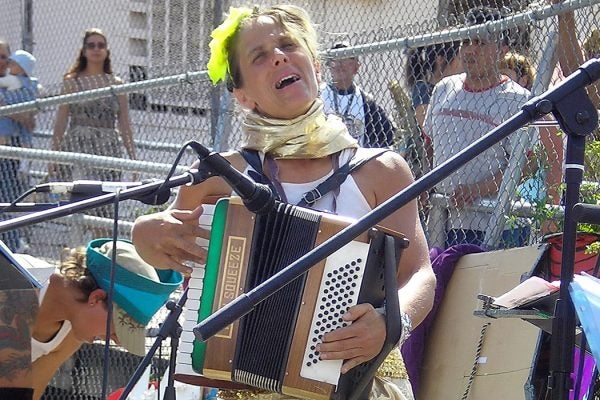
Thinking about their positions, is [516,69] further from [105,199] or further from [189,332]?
[105,199]

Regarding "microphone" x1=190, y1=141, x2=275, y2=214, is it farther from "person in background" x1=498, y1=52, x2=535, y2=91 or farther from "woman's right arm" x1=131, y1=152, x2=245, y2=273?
"person in background" x1=498, y1=52, x2=535, y2=91

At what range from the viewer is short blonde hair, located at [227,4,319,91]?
3.57 metres

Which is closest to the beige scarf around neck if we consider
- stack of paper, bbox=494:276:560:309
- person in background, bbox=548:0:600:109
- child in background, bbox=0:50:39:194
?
stack of paper, bbox=494:276:560:309

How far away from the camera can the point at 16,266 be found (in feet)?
13.8

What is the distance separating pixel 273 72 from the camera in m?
3.50

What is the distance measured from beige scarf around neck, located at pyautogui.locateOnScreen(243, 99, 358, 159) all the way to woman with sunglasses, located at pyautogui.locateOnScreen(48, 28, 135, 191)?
156 inches

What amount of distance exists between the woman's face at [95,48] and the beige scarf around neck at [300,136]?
473 centimetres

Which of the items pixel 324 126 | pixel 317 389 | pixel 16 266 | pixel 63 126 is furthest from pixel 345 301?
pixel 63 126

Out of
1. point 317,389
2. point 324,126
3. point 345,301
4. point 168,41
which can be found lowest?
point 317,389

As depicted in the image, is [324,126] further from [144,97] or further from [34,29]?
[34,29]

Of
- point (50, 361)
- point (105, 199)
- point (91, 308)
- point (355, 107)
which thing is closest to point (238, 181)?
point (105, 199)

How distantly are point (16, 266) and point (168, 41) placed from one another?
3.55 meters

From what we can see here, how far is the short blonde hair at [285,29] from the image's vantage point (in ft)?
11.7

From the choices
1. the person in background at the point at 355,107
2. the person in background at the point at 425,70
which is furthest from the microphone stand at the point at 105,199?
the person in background at the point at 355,107
